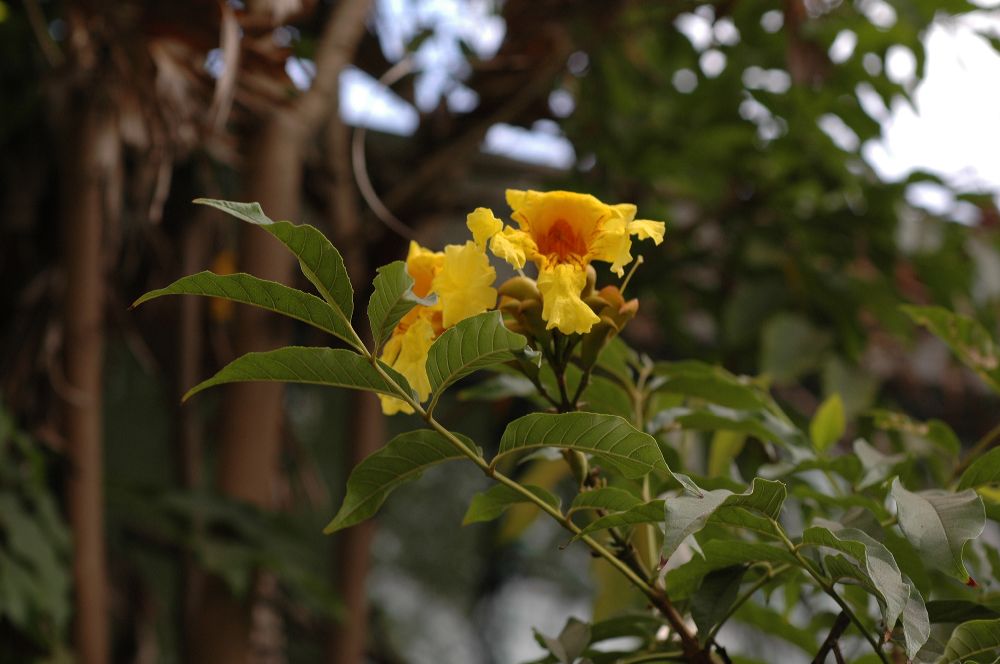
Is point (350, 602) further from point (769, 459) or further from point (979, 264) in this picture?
point (979, 264)

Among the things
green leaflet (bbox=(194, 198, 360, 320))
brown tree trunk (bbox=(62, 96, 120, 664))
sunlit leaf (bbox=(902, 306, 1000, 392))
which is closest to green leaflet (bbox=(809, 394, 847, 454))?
sunlit leaf (bbox=(902, 306, 1000, 392))

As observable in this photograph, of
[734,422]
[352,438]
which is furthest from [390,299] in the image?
[352,438]

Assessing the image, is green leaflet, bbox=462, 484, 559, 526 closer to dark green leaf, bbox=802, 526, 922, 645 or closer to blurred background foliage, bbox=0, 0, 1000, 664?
dark green leaf, bbox=802, 526, 922, 645

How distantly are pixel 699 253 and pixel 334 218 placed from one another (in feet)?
1.87

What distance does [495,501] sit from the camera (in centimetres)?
47

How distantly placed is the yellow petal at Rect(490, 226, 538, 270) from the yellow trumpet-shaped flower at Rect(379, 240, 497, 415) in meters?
0.01

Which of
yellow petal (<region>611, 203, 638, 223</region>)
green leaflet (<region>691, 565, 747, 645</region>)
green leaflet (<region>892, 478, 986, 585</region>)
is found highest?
yellow petal (<region>611, 203, 638, 223</region>)

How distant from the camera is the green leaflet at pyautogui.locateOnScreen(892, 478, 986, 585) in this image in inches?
15.8

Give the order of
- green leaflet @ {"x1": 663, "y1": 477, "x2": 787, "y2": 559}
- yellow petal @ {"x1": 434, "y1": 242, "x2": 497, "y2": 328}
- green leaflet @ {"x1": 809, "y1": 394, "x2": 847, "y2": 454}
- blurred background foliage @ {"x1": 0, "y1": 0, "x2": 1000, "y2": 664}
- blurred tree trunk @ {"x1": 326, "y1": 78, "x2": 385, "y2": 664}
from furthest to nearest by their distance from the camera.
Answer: blurred tree trunk @ {"x1": 326, "y1": 78, "x2": 385, "y2": 664} < blurred background foliage @ {"x1": 0, "y1": 0, "x2": 1000, "y2": 664} < green leaflet @ {"x1": 809, "y1": 394, "x2": 847, "y2": 454} < yellow petal @ {"x1": 434, "y1": 242, "x2": 497, "y2": 328} < green leaflet @ {"x1": 663, "y1": 477, "x2": 787, "y2": 559}

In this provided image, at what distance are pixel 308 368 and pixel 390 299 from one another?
45mm

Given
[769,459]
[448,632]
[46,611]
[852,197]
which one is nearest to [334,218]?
[46,611]

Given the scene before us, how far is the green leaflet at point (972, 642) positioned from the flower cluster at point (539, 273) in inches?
8.2

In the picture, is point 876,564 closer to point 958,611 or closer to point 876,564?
point 876,564

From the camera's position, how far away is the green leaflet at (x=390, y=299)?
41cm
